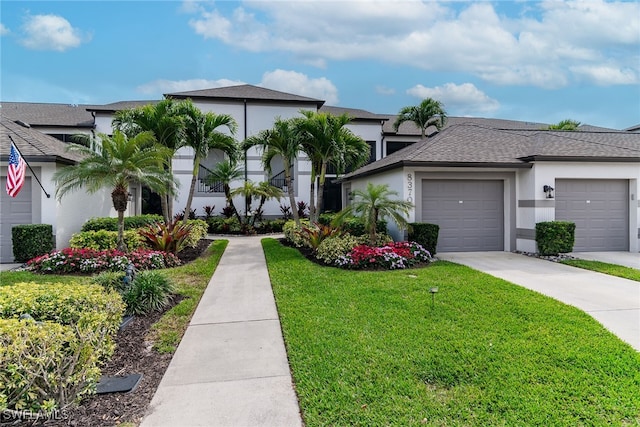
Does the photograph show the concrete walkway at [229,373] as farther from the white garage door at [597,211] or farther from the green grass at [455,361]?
the white garage door at [597,211]

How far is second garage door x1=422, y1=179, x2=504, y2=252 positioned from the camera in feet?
37.9

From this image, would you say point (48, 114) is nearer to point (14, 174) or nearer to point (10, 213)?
point (10, 213)

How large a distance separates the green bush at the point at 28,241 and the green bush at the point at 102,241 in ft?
2.40

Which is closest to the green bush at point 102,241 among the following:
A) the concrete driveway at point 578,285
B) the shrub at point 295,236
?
the shrub at point 295,236

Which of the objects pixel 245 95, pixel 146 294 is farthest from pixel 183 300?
pixel 245 95

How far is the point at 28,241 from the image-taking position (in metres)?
9.85

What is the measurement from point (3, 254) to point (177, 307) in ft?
26.2

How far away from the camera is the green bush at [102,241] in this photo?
997cm

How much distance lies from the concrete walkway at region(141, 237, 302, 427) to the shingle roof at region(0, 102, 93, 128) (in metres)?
22.8

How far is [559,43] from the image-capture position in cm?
1174

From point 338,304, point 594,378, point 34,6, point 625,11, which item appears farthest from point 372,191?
point 34,6

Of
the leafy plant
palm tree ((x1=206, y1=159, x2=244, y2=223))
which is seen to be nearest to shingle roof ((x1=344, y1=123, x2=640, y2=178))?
the leafy plant

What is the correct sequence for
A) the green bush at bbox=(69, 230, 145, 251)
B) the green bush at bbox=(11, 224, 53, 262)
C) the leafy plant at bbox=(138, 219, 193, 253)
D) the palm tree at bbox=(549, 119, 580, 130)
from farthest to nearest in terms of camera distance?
the palm tree at bbox=(549, 119, 580, 130) → the leafy plant at bbox=(138, 219, 193, 253) → the green bush at bbox=(69, 230, 145, 251) → the green bush at bbox=(11, 224, 53, 262)

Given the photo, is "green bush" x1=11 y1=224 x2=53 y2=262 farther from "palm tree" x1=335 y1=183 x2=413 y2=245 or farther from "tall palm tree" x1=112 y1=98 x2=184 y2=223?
"palm tree" x1=335 y1=183 x2=413 y2=245
